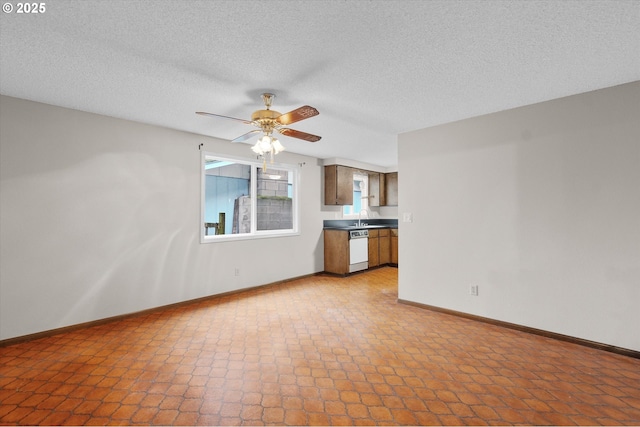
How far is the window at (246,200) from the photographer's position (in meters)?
4.75

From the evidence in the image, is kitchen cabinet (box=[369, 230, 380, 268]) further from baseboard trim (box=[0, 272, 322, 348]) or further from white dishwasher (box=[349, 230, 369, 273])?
baseboard trim (box=[0, 272, 322, 348])

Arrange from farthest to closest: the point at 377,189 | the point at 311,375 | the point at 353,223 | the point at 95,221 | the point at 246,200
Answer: the point at 377,189 < the point at 353,223 < the point at 246,200 < the point at 95,221 < the point at 311,375

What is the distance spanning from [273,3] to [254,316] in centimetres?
306

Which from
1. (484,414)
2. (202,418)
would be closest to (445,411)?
Result: (484,414)

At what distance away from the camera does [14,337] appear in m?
2.80

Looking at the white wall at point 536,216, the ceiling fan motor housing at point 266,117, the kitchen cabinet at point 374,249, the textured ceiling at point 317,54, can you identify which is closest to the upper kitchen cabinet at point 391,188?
the kitchen cabinet at point 374,249

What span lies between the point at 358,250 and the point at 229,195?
2.65 m

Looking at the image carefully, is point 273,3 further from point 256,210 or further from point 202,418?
point 256,210

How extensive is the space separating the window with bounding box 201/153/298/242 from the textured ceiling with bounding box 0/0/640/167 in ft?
5.92

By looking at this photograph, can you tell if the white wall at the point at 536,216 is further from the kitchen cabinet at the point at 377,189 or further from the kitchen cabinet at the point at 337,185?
the kitchen cabinet at the point at 377,189

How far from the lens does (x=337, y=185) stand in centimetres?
586

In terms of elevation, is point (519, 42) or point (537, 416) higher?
point (519, 42)

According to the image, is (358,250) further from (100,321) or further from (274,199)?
(100,321)

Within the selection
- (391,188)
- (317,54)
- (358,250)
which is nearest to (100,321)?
(317,54)
